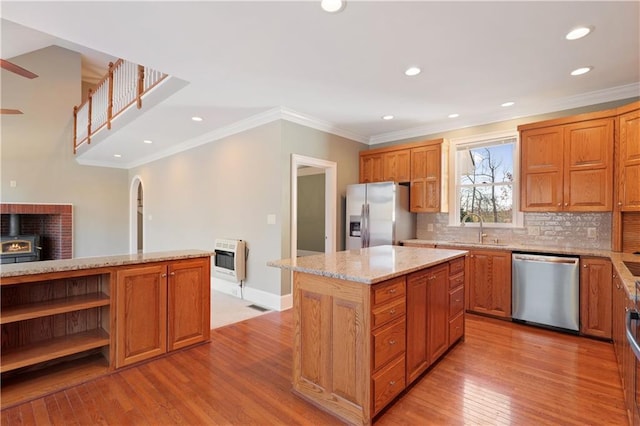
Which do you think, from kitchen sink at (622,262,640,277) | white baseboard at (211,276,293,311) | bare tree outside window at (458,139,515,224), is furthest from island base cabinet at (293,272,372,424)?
bare tree outside window at (458,139,515,224)

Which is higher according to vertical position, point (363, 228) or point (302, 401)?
point (363, 228)

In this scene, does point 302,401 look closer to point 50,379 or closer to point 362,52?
point 50,379

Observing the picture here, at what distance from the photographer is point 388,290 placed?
1921mm

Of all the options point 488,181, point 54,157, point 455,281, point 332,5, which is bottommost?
point 455,281

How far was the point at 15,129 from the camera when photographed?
641 centimetres

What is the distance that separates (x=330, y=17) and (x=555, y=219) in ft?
12.1

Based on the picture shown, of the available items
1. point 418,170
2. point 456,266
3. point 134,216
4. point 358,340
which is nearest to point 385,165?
point 418,170

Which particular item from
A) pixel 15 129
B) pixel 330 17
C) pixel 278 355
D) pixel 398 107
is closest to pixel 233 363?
pixel 278 355

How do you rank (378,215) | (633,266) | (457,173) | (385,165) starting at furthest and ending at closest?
(385,165)
(457,173)
(378,215)
(633,266)

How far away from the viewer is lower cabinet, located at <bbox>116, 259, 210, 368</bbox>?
2.43 metres

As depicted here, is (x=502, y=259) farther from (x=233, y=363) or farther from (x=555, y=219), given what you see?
(x=233, y=363)

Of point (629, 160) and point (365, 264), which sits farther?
point (629, 160)

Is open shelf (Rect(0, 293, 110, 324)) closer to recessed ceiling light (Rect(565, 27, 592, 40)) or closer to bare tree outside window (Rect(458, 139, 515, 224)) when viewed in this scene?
recessed ceiling light (Rect(565, 27, 592, 40))

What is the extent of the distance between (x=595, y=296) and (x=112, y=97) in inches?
295
